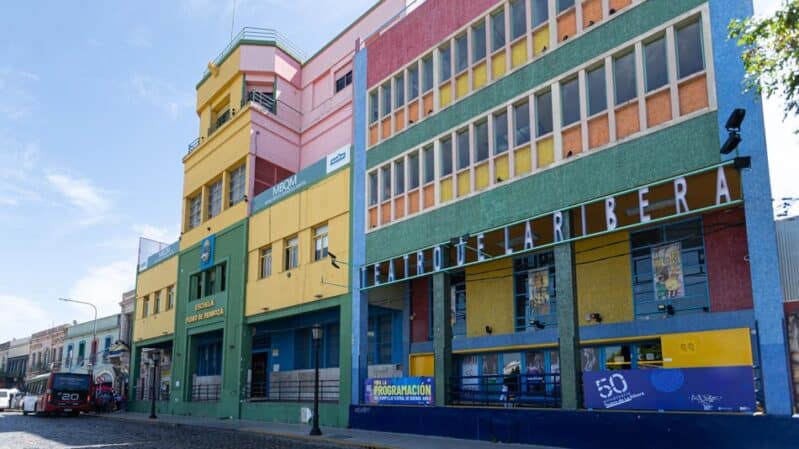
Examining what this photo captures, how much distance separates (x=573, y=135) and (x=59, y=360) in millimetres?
58254

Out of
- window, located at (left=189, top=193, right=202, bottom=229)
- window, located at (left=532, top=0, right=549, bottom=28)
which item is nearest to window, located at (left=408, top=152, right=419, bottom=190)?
window, located at (left=532, top=0, right=549, bottom=28)

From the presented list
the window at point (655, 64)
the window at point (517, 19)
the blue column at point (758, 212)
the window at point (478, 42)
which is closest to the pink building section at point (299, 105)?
the window at point (478, 42)

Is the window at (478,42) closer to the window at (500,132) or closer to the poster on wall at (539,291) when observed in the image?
the window at (500,132)

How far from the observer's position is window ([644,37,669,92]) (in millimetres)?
14961

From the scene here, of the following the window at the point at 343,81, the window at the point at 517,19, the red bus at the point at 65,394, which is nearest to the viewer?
the window at the point at 517,19

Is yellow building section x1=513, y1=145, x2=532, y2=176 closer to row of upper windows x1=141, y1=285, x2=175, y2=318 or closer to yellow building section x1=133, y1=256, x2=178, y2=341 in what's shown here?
yellow building section x1=133, y1=256, x2=178, y2=341

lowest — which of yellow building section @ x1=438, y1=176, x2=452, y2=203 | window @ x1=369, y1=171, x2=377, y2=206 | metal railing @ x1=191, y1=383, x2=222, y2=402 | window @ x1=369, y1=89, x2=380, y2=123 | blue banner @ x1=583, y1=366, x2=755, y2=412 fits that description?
metal railing @ x1=191, y1=383, x2=222, y2=402

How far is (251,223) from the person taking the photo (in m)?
30.4

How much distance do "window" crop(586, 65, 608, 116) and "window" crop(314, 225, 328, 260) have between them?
12.5 meters

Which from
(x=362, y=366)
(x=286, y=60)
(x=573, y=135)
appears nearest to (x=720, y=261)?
(x=573, y=135)

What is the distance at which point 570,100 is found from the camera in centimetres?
1695

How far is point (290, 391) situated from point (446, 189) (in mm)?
14518

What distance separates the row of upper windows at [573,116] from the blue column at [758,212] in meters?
0.49

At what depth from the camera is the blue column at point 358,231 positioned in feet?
73.0
